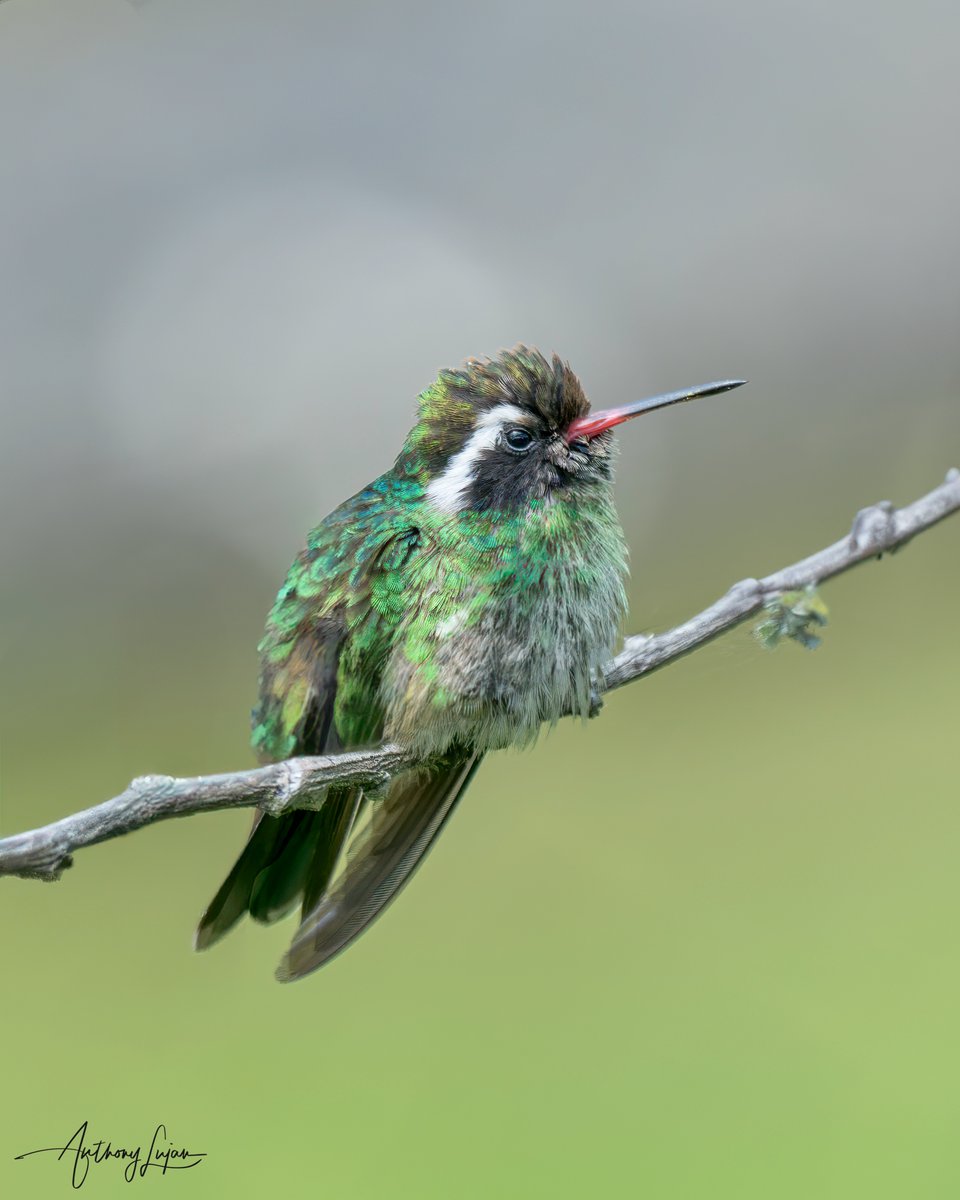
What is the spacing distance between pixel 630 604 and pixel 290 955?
0.55 m

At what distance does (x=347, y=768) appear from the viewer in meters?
1.03

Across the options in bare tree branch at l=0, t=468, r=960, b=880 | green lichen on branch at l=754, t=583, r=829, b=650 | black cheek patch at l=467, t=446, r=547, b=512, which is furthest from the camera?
black cheek patch at l=467, t=446, r=547, b=512

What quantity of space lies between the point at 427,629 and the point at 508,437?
0.23 meters

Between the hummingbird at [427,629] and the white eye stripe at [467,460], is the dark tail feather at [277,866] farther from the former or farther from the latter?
the white eye stripe at [467,460]

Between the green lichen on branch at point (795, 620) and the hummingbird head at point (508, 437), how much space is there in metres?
0.22

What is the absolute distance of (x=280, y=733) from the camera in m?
1.23

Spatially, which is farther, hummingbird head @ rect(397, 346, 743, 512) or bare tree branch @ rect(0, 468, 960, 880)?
hummingbird head @ rect(397, 346, 743, 512)

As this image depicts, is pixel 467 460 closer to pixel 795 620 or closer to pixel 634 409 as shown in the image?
pixel 634 409

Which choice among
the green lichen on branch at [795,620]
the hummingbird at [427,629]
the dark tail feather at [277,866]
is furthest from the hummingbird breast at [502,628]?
the green lichen on branch at [795,620]

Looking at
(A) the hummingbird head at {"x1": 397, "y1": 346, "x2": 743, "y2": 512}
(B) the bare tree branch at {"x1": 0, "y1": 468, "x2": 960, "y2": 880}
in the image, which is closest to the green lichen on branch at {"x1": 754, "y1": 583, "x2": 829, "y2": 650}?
(B) the bare tree branch at {"x1": 0, "y1": 468, "x2": 960, "y2": 880}

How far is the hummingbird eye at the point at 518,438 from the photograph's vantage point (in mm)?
1159

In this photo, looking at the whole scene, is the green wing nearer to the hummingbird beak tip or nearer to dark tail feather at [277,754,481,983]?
dark tail feather at [277,754,481,983]

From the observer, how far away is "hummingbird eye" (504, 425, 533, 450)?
1159 millimetres

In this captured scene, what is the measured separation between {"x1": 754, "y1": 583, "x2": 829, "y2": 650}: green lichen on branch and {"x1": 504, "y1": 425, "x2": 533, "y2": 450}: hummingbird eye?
29 centimetres
